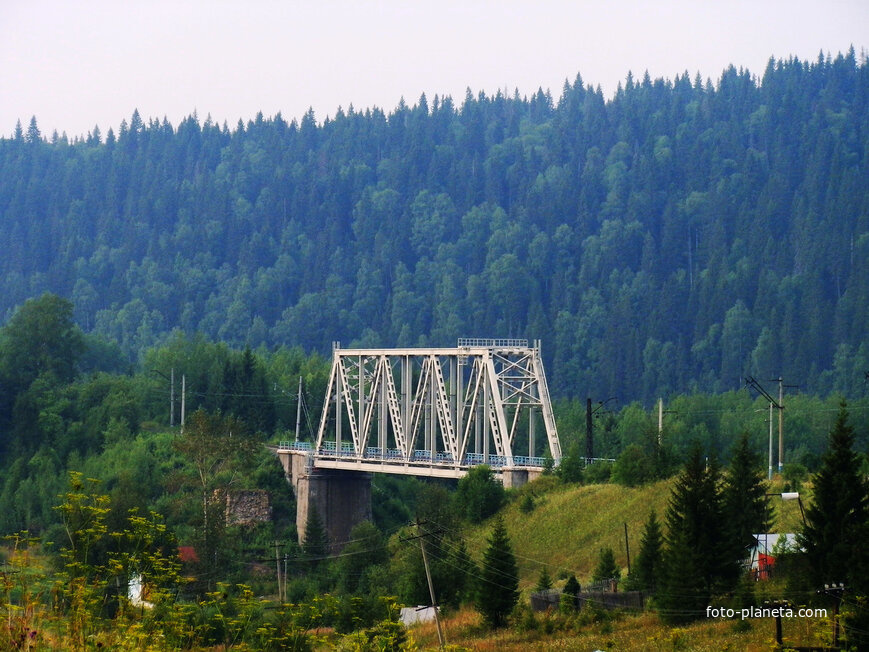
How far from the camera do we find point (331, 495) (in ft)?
250

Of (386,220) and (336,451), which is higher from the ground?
(386,220)

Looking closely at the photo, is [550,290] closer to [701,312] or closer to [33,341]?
[701,312]

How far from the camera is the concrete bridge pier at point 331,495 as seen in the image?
74938mm

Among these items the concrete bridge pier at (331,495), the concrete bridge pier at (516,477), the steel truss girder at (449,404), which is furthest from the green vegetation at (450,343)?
the steel truss girder at (449,404)

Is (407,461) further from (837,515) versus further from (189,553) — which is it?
(837,515)

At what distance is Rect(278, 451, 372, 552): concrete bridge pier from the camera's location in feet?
246

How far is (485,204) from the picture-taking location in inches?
7628

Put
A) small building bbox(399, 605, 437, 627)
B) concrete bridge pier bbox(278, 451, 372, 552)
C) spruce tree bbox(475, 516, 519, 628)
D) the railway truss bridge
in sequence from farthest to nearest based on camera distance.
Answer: concrete bridge pier bbox(278, 451, 372, 552) → the railway truss bridge → small building bbox(399, 605, 437, 627) → spruce tree bbox(475, 516, 519, 628)

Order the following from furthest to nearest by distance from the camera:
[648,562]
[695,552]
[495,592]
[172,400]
A: [172,400], [648,562], [495,592], [695,552]

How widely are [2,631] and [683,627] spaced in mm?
26009

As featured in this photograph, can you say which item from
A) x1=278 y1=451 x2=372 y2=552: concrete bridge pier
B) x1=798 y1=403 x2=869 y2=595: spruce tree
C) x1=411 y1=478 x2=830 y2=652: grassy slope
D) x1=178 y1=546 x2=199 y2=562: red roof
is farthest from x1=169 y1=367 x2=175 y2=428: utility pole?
x1=798 y1=403 x2=869 y2=595: spruce tree

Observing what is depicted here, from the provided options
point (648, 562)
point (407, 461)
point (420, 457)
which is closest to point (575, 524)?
point (648, 562)

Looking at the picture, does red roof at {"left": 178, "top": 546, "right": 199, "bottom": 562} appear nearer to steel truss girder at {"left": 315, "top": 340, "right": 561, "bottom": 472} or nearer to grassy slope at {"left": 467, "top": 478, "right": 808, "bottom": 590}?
grassy slope at {"left": 467, "top": 478, "right": 808, "bottom": 590}

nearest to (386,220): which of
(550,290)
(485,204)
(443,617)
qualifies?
(485,204)
